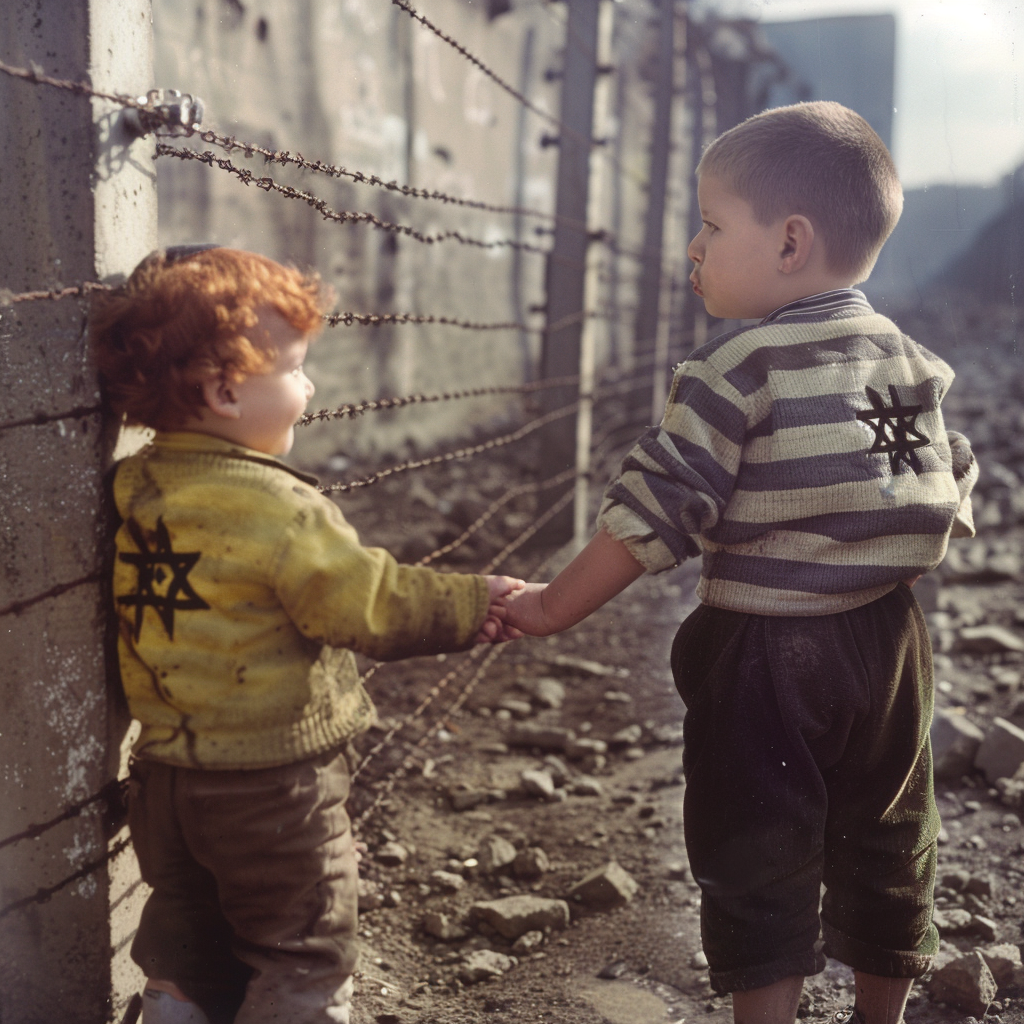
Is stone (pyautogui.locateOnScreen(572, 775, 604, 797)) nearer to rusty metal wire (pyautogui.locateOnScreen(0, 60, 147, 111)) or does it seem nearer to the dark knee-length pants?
the dark knee-length pants

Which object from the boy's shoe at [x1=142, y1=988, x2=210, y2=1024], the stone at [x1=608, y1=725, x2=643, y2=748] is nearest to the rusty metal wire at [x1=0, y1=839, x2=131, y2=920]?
the boy's shoe at [x1=142, y1=988, x2=210, y2=1024]

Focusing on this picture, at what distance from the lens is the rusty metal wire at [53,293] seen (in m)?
1.24

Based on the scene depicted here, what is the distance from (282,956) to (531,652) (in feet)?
7.46

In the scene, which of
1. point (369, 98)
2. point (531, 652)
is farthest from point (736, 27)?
point (531, 652)

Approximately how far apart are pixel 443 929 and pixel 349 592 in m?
1.00

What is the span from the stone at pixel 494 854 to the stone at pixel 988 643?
2061 mm

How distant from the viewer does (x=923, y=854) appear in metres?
1.59

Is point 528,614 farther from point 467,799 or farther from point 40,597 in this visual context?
point 467,799

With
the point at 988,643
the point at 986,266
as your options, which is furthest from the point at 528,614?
the point at 986,266

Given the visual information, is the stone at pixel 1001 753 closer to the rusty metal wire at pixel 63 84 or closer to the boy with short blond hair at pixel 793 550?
the boy with short blond hair at pixel 793 550

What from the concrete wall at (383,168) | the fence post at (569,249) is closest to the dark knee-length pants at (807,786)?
the fence post at (569,249)

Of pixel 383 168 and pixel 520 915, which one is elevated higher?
pixel 383 168

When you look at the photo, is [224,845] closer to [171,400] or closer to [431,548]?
[171,400]

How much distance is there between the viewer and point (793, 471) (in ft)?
4.76
